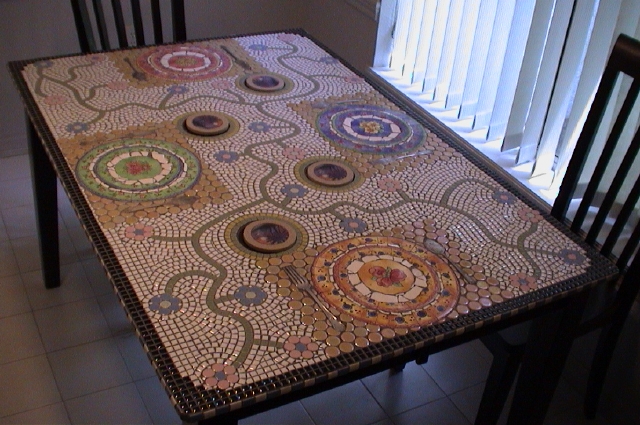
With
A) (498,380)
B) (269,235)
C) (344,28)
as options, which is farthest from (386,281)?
(344,28)

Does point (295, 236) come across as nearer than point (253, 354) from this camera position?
No

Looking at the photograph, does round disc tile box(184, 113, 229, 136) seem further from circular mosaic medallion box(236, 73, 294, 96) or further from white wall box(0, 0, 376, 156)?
white wall box(0, 0, 376, 156)

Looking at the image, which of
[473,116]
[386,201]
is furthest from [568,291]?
[473,116]

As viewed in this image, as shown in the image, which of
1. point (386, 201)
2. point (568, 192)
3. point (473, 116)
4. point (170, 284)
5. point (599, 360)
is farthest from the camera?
point (473, 116)

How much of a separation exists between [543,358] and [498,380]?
0.30 metres

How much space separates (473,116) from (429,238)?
110 centimetres

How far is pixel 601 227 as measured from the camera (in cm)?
160

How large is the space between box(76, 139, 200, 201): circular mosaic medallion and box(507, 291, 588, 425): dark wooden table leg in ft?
2.51

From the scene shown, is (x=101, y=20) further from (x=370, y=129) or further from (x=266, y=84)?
(x=370, y=129)

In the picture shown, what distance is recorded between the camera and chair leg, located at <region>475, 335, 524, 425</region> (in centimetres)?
156

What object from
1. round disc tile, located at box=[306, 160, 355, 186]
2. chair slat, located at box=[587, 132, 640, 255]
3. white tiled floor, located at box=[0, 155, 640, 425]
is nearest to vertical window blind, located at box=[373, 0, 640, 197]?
chair slat, located at box=[587, 132, 640, 255]

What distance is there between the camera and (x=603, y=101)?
150 centimetres

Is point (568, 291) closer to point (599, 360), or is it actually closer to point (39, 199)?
point (599, 360)

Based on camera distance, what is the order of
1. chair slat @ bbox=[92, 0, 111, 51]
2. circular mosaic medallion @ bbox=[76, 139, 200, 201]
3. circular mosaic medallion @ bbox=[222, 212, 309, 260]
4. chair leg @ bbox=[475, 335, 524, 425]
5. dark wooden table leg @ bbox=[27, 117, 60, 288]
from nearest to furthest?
circular mosaic medallion @ bbox=[222, 212, 309, 260], circular mosaic medallion @ bbox=[76, 139, 200, 201], chair leg @ bbox=[475, 335, 524, 425], dark wooden table leg @ bbox=[27, 117, 60, 288], chair slat @ bbox=[92, 0, 111, 51]
